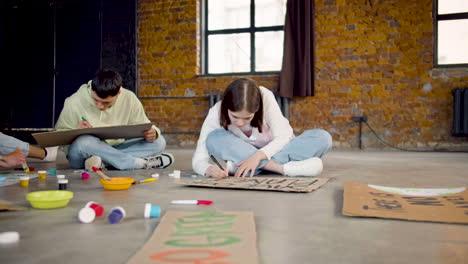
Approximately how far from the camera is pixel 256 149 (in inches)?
83.4

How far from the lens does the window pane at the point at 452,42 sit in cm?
436

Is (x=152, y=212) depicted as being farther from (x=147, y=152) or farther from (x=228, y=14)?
(x=228, y=14)

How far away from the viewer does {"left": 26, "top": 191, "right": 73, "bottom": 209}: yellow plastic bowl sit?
129 cm

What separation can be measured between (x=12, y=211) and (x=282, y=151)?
1.33 m

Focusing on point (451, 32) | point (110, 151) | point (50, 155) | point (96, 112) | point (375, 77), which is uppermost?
point (451, 32)

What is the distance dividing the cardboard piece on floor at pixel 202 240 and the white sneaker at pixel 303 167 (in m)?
0.99

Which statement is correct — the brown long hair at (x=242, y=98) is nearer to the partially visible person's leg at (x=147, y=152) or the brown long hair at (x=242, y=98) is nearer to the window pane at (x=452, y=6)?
the partially visible person's leg at (x=147, y=152)

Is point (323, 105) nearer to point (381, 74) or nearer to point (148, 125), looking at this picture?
point (381, 74)

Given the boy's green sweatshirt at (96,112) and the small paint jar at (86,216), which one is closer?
the small paint jar at (86,216)

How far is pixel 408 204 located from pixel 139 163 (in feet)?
5.57

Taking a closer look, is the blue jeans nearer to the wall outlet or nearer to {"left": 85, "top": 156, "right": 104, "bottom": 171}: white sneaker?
{"left": 85, "top": 156, "right": 104, "bottom": 171}: white sneaker

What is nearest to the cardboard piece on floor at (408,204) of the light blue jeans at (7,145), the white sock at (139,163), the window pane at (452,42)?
the white sock at (139,163)


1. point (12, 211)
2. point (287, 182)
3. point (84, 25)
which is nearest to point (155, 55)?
point (84, 25)

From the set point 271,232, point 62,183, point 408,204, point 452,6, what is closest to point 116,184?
point 62,183
